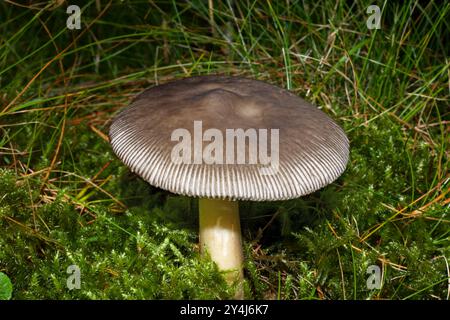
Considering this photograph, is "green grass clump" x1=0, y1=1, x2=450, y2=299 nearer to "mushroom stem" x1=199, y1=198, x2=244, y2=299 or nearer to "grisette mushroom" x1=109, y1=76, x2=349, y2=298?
"mushroom stem" x1=199, y1=198, x2=244, y2=299

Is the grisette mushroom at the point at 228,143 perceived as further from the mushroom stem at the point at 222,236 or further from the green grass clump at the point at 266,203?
the green grass clump at the point at 266,203

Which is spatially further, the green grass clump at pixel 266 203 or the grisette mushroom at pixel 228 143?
the green grass clump at pixel 266 203

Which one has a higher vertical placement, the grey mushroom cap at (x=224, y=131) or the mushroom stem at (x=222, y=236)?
the grey mushroom cap at (x=224, y=131)

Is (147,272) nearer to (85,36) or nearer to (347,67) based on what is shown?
(347,67)

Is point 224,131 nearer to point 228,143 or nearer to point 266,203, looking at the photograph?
point 228,143

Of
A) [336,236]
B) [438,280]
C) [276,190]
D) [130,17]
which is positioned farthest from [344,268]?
[130,17]

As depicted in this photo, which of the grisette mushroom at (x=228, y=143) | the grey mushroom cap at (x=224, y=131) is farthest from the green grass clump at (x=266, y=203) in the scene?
the grey mushroom cap at (x=224, y=131)

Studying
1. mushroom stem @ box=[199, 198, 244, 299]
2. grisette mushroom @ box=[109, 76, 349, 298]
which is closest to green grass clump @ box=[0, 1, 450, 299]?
mushroom stem @ box=[199, 198, 244, 299]
